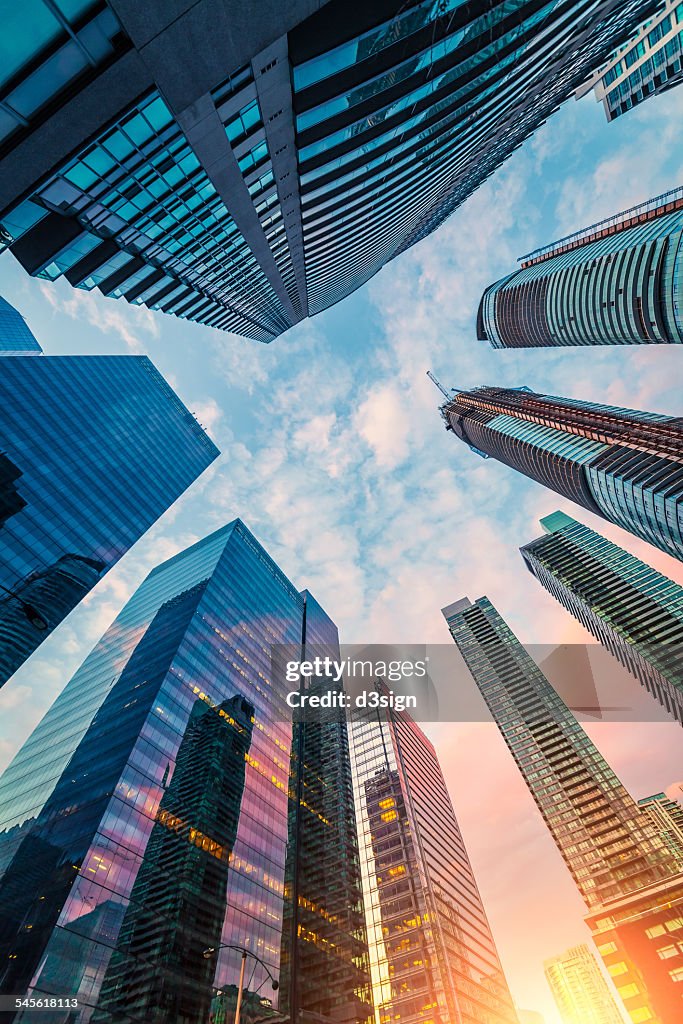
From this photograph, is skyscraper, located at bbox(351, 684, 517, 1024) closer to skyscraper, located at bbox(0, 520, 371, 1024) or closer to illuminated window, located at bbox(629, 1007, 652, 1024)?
skyscraper, located at bbox(0, 520, 371, 1024)

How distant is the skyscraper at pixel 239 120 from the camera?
1130cm

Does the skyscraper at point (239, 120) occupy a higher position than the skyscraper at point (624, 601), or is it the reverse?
the skyscraper at point (624, 601)

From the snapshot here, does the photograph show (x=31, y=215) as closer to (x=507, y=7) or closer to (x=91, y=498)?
(x=507, y=7)

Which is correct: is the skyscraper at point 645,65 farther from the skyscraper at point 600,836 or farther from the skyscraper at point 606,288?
the skyscraper at point 600,836

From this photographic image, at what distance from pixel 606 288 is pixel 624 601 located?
77.6m

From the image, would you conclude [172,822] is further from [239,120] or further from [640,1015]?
[640,1015]

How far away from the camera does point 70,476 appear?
7338 cm

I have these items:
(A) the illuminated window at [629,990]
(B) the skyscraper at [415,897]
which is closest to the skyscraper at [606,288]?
(B) the skyscraper at [415,897]

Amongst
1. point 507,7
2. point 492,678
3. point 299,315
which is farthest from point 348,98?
point 492,678

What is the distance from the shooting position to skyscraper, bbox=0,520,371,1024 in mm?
40844

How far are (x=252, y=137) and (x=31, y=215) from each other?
1084cm

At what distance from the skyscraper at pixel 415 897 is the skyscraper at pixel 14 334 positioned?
427 feet

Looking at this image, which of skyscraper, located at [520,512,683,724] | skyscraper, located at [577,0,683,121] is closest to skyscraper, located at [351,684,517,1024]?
skyscraper, located at [520,512,683,724]

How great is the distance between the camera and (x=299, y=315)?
74.8 m
